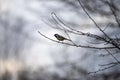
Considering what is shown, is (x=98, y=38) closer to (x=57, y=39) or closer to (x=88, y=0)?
(x=57, y=39)

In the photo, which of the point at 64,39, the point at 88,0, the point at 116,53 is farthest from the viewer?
the point at 88,0

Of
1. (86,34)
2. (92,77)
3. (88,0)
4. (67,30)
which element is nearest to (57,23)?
(67,30)

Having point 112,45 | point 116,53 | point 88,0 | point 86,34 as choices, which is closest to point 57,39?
point 86,34

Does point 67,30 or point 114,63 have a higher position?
point 67,30

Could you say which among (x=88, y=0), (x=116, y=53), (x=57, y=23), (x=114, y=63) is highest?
(x=88, y=0)

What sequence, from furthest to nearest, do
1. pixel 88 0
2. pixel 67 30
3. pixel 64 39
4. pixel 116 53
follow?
pixel 88 0
pixel 116 53
pixel 67 30
pixel 64 39

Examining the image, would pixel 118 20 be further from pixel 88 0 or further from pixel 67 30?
pixel 88 0

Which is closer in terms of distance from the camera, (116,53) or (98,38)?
(98,38)

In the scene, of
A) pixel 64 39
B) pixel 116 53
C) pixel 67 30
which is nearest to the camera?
pixel 64 39

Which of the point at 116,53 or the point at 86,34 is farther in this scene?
the point at 116,53
